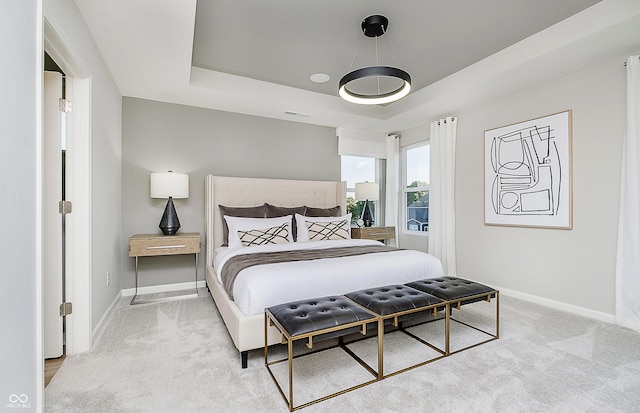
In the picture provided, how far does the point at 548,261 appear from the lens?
10.9 ft

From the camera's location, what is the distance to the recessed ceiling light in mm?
3766

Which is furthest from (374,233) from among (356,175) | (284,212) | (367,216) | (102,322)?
(102,322)

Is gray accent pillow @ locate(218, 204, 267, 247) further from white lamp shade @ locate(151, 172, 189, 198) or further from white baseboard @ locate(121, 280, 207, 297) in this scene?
white baseboard @ locate(121, 280, 207, 297)

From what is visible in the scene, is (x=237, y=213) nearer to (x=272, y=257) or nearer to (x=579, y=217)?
(x=272, y=257)

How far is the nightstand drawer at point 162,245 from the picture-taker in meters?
3.39

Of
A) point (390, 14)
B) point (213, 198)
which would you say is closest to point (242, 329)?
point (213, 198)

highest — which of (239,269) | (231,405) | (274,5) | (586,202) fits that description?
(274,5)

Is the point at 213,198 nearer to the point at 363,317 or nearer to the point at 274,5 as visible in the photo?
the point at 274,5

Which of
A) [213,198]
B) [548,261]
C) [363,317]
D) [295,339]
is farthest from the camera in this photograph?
[213,198]

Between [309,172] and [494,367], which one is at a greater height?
[309,172]

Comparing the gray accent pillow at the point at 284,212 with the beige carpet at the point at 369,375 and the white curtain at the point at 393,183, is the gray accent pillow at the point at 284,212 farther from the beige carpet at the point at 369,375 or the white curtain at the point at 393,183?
the white curtain at the point at 393,183

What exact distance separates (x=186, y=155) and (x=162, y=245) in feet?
4.27

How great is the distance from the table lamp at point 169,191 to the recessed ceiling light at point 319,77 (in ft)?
6.72

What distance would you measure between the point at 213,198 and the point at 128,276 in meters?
1.41
